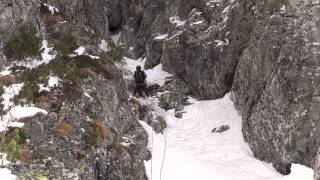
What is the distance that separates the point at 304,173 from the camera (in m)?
16.6

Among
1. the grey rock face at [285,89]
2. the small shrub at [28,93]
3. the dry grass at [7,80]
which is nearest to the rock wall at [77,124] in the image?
the small shrub at [28,93]

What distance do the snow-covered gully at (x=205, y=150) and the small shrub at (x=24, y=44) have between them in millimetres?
5746

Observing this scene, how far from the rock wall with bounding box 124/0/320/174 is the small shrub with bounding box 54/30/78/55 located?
351 inches

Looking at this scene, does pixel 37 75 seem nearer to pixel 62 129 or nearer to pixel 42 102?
pixel 42 102

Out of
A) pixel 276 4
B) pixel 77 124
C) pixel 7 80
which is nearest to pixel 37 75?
pixel 7 80

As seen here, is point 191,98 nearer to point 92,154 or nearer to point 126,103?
point 126,103

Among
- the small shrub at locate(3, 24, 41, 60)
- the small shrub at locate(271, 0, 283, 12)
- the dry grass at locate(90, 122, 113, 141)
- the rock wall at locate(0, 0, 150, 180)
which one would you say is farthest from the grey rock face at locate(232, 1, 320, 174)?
the small shrub at locate(3, 24, 41, 60)

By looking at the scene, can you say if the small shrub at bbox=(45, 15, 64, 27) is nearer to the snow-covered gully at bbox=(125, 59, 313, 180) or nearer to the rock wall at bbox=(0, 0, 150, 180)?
the rock wall at bbox=(0, 0, 150, 180)

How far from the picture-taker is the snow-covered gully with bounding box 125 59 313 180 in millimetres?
16938

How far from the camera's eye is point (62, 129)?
542 inches

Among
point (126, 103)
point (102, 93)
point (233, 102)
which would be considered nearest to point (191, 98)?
point (233, 102)

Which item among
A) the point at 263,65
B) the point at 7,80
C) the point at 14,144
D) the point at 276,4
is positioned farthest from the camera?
the point at 276,4

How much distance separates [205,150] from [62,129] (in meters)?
8.04

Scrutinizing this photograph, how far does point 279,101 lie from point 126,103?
6870mm
